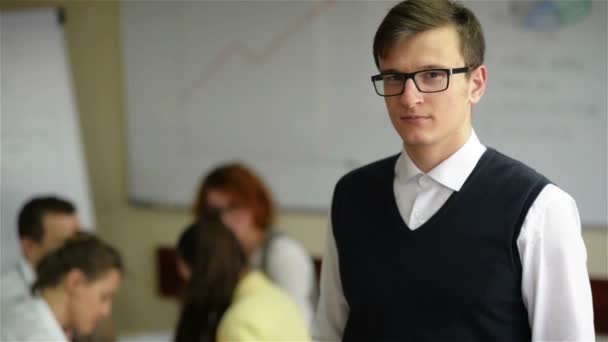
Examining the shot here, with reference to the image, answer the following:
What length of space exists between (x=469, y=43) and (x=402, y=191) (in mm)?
253

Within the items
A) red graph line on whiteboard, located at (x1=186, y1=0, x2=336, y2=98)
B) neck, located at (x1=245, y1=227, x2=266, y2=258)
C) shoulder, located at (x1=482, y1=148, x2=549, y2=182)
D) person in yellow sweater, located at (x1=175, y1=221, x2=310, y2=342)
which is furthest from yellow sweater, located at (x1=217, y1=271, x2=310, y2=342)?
red graph line on whiteboard, located at (x1=186, y1=0, x2=336, y2=98)

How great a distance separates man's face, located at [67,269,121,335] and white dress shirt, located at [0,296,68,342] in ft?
0.17

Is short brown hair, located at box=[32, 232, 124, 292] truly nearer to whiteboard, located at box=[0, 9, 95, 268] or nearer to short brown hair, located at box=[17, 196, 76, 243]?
short brown hair, located at box=[17, 196, 76, 243]

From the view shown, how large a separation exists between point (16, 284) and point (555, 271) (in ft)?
5.72

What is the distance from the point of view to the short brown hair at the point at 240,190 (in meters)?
2.47

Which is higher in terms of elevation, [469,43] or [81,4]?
[81,4]

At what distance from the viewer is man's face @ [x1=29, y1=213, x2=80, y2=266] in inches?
94.0

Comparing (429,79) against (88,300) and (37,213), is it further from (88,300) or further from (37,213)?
(37,213)

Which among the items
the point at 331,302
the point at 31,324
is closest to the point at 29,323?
the point at 31,324

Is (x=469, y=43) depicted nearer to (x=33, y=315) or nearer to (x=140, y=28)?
(x=33, y=315)

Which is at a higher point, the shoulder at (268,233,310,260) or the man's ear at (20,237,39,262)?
the man's ear at (20,237,39,262)

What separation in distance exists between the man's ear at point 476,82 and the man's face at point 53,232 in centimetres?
174

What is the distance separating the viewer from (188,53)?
303 cm

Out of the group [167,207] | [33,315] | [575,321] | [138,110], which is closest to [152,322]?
[167,207]
